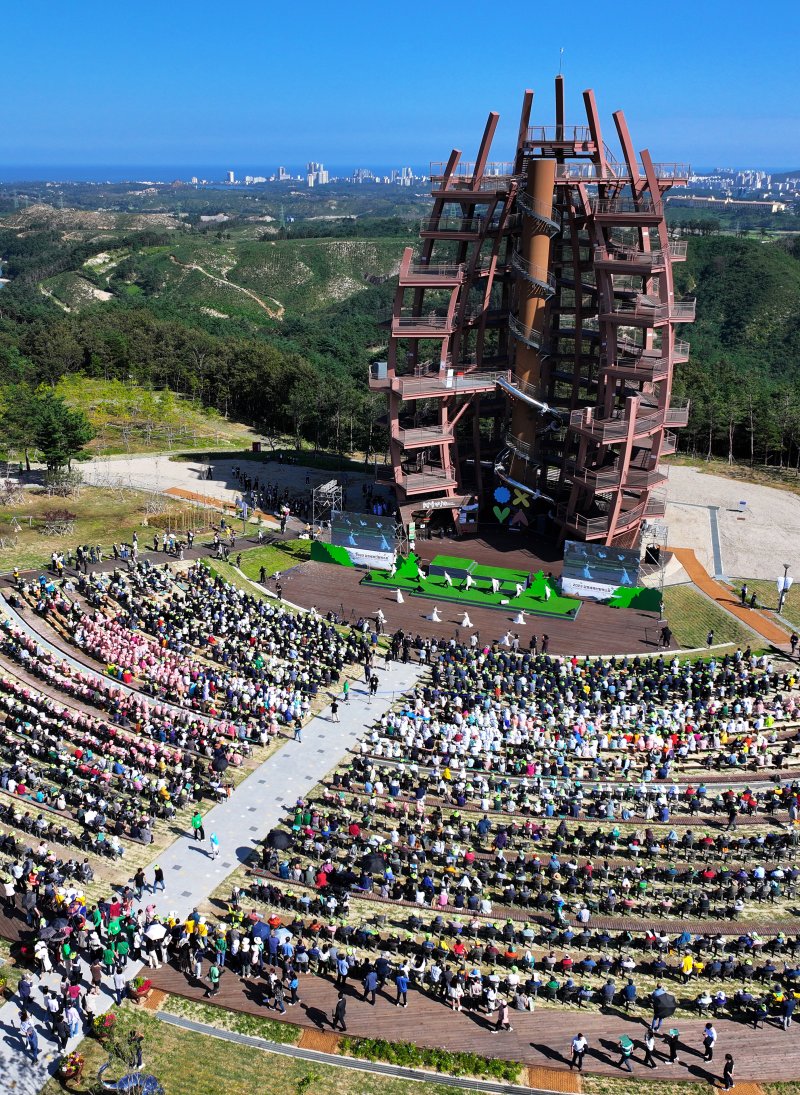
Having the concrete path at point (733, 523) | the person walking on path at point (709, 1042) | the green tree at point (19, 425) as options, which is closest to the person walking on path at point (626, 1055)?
the person walking on path at point (709, 1042)

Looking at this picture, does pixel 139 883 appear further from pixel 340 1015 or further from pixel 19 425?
pixel 19 425

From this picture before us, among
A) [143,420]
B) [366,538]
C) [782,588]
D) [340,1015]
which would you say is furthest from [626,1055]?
[143,420]

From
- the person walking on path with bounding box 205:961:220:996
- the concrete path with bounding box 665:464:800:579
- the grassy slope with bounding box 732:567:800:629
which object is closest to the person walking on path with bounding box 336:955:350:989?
the person walking on path with bounding box 205:961:220:996

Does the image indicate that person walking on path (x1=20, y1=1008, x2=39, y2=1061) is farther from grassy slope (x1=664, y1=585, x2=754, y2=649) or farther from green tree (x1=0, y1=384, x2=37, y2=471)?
green tree (x1=0, y1=384, x2=37, y2=471)

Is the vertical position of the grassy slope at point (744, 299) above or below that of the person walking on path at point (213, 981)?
above

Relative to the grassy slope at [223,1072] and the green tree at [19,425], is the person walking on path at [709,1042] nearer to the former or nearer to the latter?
the grassy slope at [223,1072]

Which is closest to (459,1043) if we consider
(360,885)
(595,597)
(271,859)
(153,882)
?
(360,885)
